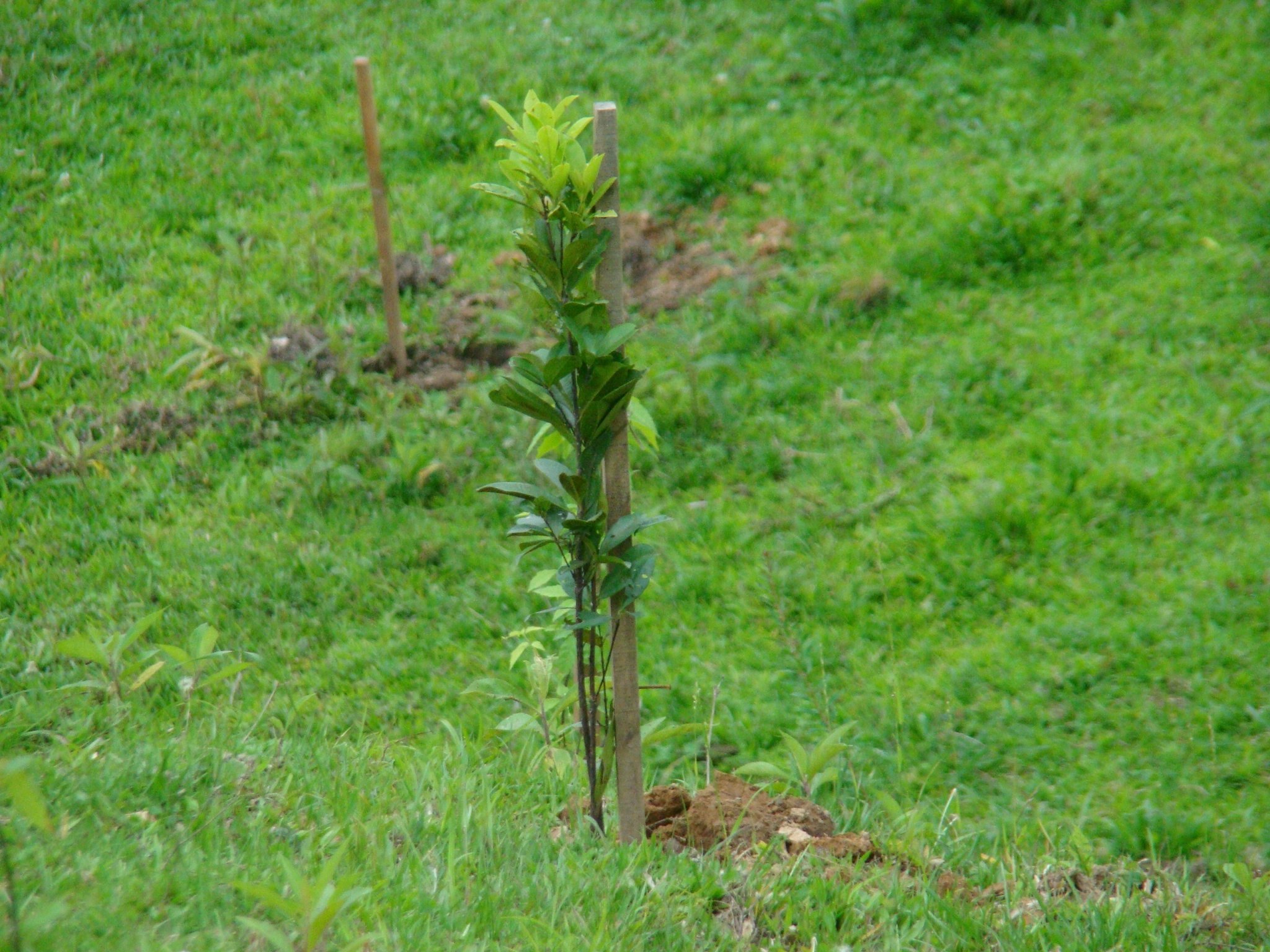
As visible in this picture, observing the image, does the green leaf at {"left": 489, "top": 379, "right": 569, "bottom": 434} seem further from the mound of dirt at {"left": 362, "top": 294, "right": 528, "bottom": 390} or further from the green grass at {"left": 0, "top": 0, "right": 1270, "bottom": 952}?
the mound of dirt at {"left": 362, "top": 294, "right": 528, "bottom": 390}

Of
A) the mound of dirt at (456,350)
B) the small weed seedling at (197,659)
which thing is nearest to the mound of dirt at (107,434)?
the mound of dirt at (456,350)

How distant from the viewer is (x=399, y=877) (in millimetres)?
1908

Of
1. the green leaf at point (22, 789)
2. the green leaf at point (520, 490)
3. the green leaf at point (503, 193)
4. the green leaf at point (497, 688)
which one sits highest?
the green leaf at point (503, 193)

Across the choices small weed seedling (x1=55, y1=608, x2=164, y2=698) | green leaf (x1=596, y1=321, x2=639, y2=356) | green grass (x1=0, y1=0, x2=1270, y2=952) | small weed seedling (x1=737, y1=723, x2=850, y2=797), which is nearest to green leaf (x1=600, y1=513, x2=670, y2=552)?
green leaf (x1=596, y1=321, x2=639, y2=356)

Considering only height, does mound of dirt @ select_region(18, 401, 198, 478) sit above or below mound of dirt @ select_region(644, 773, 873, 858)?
above

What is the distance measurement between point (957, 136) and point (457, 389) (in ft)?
9.71

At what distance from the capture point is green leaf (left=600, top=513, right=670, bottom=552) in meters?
2.14

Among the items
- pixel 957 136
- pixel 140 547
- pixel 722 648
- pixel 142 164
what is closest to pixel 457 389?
pixel 140 547

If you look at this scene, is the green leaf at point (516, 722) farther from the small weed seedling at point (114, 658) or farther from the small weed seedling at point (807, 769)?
the small weed seedling at point (114, 658)

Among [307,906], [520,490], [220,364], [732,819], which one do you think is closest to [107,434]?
[220,364]

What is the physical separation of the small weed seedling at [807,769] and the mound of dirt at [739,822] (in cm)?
6

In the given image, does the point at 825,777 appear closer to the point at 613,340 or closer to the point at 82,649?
the point at 613,340

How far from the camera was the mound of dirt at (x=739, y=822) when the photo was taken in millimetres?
2396

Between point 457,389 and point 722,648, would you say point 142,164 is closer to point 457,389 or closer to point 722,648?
point 457,389
